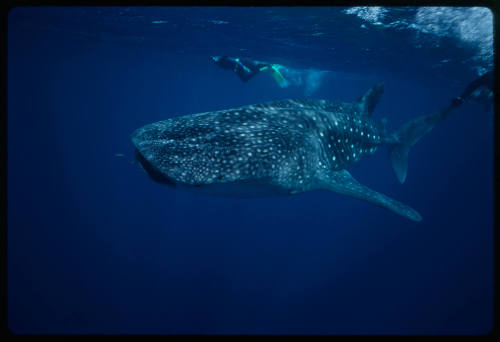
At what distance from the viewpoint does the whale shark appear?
3848 mm

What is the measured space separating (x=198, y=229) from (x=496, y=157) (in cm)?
2907

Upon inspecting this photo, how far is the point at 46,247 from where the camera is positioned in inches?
914

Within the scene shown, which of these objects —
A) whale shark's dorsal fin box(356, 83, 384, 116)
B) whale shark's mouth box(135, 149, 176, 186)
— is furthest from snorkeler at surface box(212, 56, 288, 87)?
whale shark's mouth box(135, 149, 176, 186)

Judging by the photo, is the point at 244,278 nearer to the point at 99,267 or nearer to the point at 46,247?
the point at 99,267

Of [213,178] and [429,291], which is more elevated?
[213,178]

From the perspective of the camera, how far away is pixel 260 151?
14.1ft

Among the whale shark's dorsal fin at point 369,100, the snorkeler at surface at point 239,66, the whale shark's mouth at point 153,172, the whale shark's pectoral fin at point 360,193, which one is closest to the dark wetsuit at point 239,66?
the snorkeler at surface at point 239,66

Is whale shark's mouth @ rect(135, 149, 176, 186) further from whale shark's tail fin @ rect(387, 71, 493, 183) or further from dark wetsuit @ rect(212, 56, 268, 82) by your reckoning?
dark wetsuit @ rect(212, 56, 268, 82)

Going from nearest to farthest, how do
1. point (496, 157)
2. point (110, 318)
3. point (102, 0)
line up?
point (496, 157) < point (102, 0) < point (110, 318)

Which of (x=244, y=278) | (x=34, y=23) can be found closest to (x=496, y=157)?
(x=244, y=278)

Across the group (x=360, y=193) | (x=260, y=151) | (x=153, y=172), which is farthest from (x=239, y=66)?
(x=153, y=172)

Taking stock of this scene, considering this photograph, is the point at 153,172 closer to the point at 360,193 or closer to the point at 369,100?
the point at 360,193

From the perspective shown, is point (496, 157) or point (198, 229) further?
point (198, 229)

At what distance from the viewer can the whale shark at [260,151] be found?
385 centimetres
